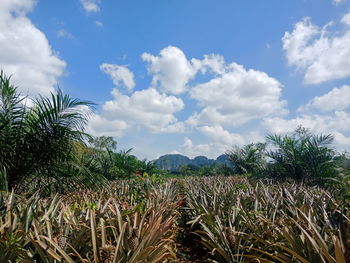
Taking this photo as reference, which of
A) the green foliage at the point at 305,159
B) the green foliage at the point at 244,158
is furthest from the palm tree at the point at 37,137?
the green foliage at the point at 244,158

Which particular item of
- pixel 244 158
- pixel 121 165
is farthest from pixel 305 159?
pixel 121 165

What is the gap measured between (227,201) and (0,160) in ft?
12.3

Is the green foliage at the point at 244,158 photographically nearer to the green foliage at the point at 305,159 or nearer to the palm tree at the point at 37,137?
the green foliage at the point at 305,159

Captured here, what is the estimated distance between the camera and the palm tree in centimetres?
523

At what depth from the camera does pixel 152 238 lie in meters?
1.94

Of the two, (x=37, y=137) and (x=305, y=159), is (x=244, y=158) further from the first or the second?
(x=37, y=137)

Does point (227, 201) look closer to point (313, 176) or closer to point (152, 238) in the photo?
point (152, 238)

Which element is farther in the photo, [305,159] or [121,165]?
[121,165]

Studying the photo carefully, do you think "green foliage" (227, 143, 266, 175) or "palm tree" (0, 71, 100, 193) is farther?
"green foliage" (227, 143, 266, 175)

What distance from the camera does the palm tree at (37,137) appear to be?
523 cm

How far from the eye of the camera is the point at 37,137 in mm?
5488

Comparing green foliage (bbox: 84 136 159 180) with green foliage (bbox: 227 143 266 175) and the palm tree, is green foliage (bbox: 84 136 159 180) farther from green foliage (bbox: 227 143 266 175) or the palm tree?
the palm tree

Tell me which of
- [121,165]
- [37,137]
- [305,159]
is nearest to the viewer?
[37,137]

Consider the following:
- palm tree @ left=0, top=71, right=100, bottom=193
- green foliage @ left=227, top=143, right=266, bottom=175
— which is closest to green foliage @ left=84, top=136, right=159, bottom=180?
green foliage @ left=227, top=143, right=266, bottom=175
